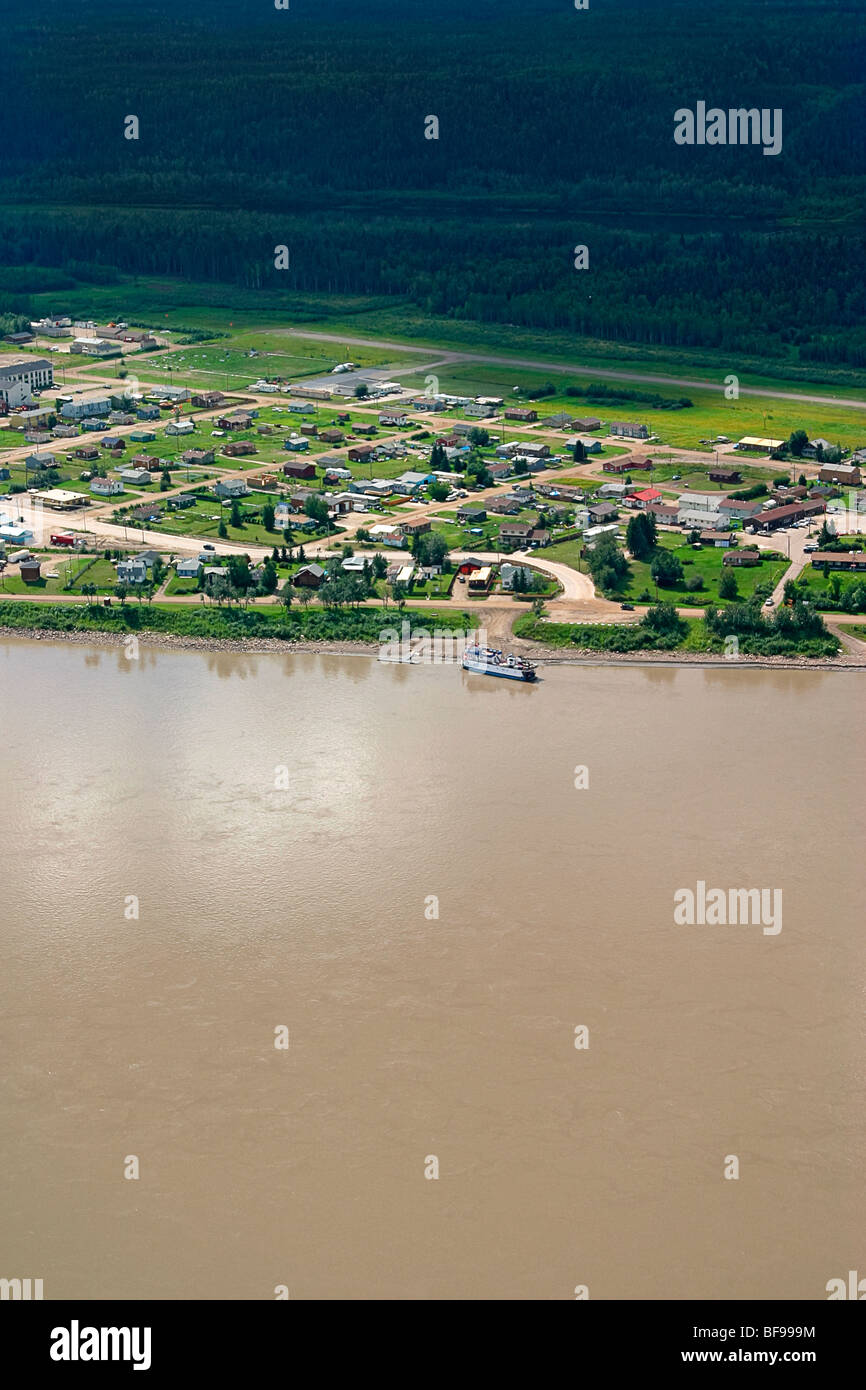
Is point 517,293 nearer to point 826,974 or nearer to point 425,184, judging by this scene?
point 425,184

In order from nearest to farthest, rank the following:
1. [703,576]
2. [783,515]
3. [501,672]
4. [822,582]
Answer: [501,672]
[822,582]
[703,576]
[783,515]

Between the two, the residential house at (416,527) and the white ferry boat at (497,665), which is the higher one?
the residential house at (416,527)

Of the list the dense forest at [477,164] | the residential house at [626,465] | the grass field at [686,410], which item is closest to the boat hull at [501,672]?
the residential house at [626,465]

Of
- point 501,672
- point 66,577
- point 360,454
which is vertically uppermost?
point 360,454

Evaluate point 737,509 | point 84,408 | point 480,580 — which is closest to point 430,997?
point 480,580

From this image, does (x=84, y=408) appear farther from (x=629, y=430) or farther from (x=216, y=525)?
(x=629, y=430)

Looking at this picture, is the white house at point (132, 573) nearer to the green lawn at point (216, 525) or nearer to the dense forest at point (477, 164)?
the green lawn at point (216, 525)

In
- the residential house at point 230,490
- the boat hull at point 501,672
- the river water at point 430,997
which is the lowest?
the river water at point 430,997
